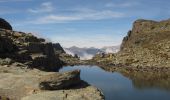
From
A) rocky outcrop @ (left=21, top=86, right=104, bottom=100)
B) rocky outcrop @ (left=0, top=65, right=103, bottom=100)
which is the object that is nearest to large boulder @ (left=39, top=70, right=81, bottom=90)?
rocky outcrop @ (left=0, top=65, right=103, bottom=100)

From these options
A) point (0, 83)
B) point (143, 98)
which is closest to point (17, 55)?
point (143, 98)

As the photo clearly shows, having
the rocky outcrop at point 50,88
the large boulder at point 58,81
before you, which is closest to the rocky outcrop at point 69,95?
the rocky outcrop at point 50,88

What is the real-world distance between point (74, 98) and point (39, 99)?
5080 millimetres

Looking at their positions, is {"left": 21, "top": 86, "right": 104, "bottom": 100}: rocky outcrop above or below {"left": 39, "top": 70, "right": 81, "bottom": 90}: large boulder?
below

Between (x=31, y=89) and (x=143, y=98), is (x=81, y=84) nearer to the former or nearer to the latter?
(x=31, y=89)

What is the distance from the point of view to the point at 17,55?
126875mm

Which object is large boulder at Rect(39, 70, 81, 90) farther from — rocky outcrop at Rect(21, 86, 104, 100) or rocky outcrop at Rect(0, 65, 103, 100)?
rocky outcrop at Rect(21, 86, 104, 100)

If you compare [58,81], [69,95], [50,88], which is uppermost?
[58,81]

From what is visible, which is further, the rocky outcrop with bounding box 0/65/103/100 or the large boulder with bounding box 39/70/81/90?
the large boulder with bounding box 39/70/81/90

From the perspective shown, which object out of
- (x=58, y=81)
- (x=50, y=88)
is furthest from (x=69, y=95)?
(x=50, y=88)

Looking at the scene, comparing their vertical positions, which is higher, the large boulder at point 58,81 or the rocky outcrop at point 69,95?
the large boulder at point 58,81

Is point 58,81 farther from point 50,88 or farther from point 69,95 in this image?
point 69,95

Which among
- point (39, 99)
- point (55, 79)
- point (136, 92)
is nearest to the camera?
point (39, 99)

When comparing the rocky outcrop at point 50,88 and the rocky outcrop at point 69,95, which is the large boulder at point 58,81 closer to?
the rocky outcrop at point 50,88
